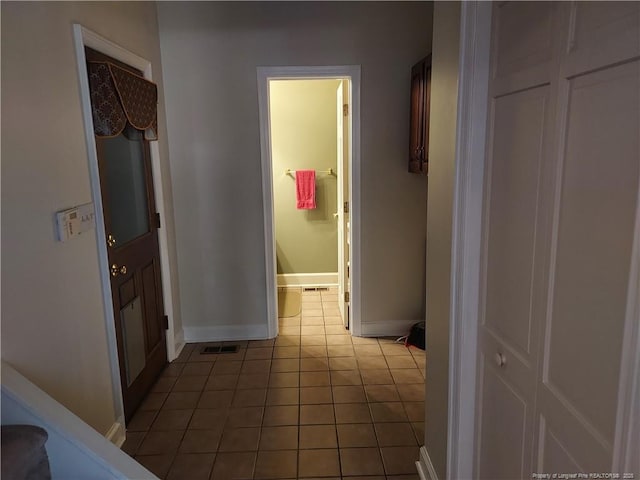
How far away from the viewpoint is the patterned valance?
2.06 metres

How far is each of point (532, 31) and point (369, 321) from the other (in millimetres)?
2691

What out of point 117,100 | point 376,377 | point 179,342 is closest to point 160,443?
point 179,342

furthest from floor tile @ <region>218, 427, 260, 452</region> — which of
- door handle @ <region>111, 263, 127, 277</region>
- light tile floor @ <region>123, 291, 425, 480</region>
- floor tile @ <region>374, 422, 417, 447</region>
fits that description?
door handle @ <region>111, 263, 127, 277</region>

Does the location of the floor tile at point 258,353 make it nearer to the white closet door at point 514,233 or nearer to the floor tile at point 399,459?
the floor tile at point 399,459

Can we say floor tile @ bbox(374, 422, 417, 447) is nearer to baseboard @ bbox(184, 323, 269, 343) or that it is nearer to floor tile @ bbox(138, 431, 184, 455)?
floor tile @ bbox(138, 431, 184, 455)

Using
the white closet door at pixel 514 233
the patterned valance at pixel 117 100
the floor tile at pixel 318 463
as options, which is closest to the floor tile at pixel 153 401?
the floor tile at pixel 318 463

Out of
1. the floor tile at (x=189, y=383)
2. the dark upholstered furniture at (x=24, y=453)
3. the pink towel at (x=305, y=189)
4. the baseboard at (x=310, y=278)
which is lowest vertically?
the floor tile at (x=189, y=383)

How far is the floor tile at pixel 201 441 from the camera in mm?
2205

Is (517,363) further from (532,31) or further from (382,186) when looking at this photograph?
(382,186)

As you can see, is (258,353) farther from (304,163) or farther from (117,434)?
(304,163)

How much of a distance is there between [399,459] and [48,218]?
1.90 m

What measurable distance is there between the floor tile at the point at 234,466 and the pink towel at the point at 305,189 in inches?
113

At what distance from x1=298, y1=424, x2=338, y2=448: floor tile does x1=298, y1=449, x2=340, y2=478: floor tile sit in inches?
1.7

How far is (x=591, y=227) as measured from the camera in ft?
3.00
